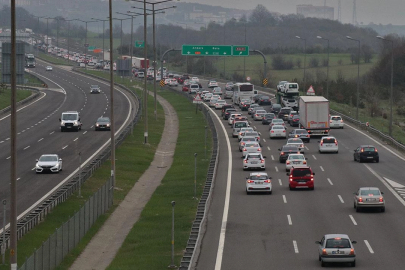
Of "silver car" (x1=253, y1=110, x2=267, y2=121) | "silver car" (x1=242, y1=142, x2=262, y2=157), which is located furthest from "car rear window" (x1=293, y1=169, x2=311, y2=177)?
"silver car" (x1=253, y1=110, x2=267, y2=121)

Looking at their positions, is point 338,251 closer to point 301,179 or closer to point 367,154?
point 301,179

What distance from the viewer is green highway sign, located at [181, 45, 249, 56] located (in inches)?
4855

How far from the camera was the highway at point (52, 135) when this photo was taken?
5366cm

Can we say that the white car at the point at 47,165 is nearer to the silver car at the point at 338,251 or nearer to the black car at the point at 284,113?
the silver car at the point at 338,251

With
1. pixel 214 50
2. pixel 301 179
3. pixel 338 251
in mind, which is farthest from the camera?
pixel 214 50

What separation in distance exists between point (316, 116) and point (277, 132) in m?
3.80

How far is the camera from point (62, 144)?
2908 inches

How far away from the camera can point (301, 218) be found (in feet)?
143

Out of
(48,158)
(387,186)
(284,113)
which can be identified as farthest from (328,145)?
(284,113)

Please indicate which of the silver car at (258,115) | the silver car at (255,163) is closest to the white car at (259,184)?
the silver car at (255,163)

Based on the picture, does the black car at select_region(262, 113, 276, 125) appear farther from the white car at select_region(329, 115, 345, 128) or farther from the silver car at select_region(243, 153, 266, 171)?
the silver car at select_region(243, 153, 266, 171)

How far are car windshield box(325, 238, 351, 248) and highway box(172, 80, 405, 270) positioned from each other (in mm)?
878

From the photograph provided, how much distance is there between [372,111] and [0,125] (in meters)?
52.8

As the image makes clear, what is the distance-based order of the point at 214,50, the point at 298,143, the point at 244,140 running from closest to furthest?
the point at 298,143
the point at 244,140
the point at 214,50
